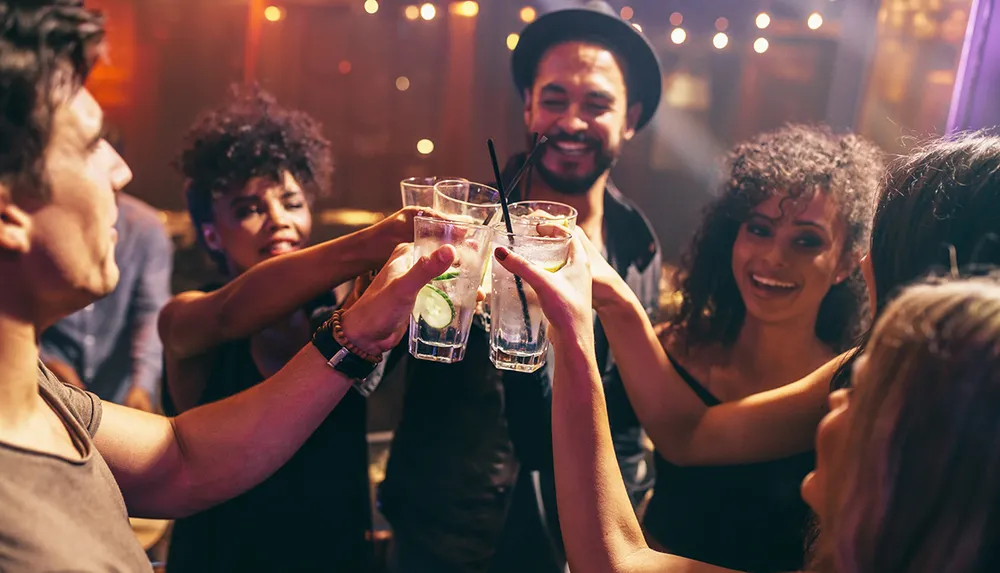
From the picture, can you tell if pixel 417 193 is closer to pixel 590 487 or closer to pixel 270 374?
pixel 270 374

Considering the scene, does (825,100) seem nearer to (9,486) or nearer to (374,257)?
(374,257)

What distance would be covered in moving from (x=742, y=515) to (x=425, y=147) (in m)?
3.42

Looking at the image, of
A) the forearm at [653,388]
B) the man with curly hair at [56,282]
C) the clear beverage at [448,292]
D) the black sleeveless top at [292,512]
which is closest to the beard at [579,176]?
the forearm at [653,388]

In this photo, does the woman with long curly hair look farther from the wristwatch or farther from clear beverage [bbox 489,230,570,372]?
the wristwatch

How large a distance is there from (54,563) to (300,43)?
407 centimetres

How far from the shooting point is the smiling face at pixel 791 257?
204cm

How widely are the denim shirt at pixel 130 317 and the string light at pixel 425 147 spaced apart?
1782 mm

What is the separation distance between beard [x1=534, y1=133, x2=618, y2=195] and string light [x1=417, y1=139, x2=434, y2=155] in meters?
2.31

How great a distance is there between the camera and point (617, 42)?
2.56 m

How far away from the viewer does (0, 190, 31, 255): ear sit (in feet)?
3.16

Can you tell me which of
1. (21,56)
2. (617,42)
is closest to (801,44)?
(617,42)

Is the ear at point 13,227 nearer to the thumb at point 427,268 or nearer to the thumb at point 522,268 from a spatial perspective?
the thumb at point 427,268

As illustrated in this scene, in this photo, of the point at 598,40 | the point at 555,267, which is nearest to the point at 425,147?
the point at 598,40

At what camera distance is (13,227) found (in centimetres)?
97
